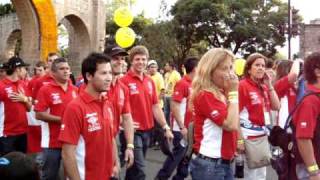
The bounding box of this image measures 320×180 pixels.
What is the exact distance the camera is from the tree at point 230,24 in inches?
1793

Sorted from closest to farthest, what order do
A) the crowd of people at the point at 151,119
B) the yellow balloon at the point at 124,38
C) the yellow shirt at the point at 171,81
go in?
the crowd of people at the point at 151,119 < the yellow balloon at the point at 124,38 < the yellow shirt at the point at 171,81

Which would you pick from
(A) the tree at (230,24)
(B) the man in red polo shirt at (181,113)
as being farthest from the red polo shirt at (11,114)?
(A) the tree at (230,24)

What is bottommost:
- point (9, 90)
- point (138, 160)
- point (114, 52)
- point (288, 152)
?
point (138, 160)

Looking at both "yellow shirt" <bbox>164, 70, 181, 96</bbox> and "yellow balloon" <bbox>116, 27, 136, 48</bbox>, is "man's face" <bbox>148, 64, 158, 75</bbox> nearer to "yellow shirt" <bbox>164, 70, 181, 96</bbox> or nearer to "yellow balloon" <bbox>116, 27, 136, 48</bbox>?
"yellow balloon" <bbox>116, 27, 136, 48</bbox>

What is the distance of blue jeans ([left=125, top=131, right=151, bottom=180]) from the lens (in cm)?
705

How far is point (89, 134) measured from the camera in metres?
4.32

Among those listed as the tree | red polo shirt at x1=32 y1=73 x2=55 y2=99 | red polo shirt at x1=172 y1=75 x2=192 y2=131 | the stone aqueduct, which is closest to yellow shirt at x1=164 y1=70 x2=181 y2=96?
the stone aqueduct

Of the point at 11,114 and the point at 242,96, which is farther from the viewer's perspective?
the point at 11,114

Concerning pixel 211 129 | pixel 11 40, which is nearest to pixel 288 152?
pixel 211 129

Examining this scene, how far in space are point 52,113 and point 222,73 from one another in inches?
101

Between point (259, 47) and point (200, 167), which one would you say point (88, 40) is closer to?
point (200, 167)

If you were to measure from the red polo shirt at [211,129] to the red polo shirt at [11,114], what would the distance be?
357 centimetres

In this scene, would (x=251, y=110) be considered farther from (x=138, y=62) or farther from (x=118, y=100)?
(x=138, y=62)

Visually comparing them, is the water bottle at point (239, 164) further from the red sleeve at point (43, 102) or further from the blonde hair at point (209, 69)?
the red sleeve at point (43, 102)
